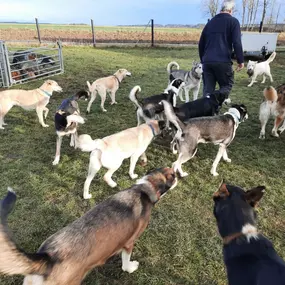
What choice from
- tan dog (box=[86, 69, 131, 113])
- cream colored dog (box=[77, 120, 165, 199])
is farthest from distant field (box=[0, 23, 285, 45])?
cream colored dog (box=[77, 120, 165, 199])

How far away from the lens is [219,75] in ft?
17.4

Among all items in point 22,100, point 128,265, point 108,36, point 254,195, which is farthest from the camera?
point 108,36

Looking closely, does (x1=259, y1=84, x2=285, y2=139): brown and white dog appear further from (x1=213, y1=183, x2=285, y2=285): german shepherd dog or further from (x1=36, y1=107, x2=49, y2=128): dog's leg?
(x1=36, y1=107, x2=49, y2=128): dog's leg

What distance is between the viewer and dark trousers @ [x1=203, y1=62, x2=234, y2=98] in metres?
5.18

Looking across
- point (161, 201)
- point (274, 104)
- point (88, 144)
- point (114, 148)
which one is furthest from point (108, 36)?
point (161, 201)

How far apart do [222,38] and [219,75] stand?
736 millimetres

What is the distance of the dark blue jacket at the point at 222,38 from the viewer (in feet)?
16.0

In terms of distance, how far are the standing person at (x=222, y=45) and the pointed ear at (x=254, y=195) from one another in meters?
3.42

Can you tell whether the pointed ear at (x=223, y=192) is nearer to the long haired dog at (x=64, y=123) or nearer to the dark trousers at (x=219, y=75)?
the long haired dog at (x=64, y=123)

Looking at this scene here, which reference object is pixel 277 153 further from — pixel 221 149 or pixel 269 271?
pixel 269 271

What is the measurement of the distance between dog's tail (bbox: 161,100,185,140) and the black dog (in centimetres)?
86

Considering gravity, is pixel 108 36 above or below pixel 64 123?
above

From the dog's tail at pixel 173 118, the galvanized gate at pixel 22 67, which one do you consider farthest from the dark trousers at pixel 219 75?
the galvanized gate at pixel 22 67

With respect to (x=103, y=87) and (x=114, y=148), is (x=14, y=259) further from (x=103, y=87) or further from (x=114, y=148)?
(x=103, y=87)
